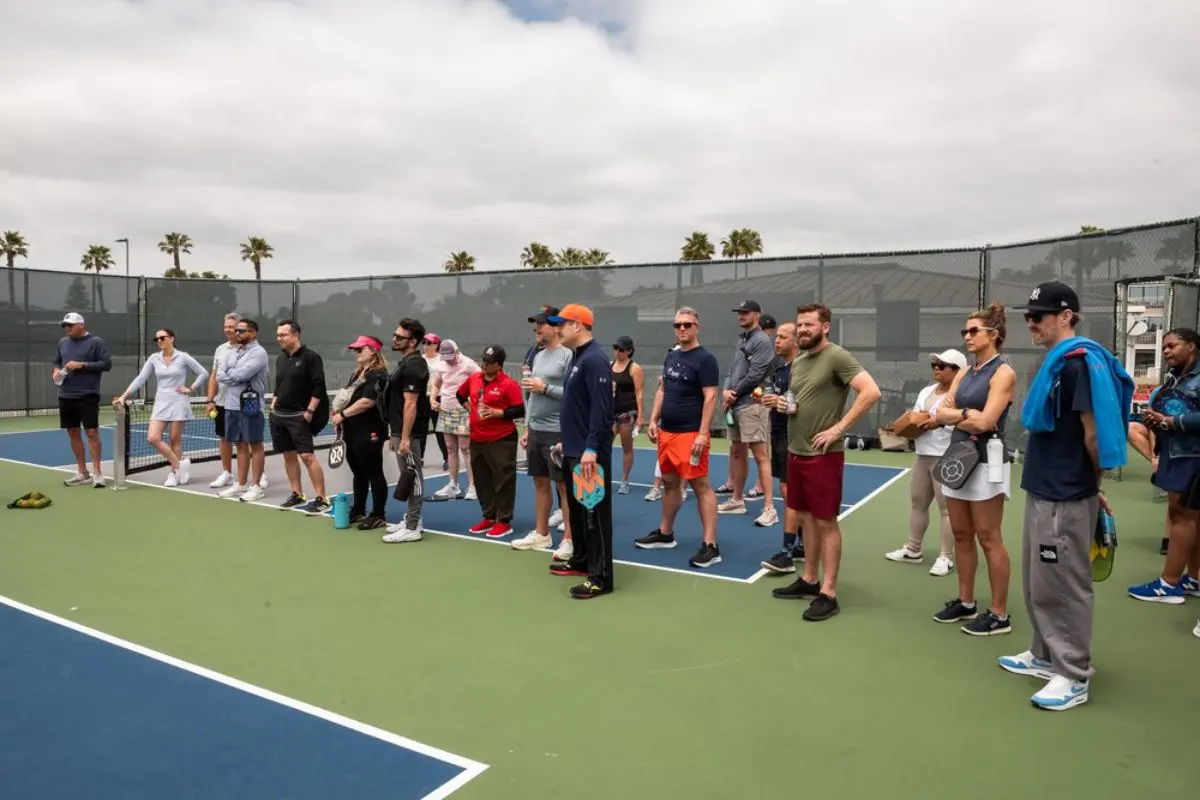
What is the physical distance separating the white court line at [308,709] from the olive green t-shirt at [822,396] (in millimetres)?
2819

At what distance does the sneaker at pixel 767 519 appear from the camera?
7727 millimetres

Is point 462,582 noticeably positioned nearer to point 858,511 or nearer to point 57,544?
point 57,544

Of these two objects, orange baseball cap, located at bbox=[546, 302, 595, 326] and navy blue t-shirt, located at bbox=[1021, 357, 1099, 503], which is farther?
orange baseball cap, located at bbox=[546, 302, 595, 326]

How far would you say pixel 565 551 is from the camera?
21.3 feet

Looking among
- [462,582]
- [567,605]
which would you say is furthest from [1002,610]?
[462,582]

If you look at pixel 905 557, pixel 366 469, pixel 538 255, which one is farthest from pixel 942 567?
pixel 538 255

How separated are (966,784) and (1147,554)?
4604mm

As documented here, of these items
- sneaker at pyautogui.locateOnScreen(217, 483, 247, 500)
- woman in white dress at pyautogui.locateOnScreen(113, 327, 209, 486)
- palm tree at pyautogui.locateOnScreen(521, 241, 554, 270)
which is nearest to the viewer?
sneaker at pyautogui.locateOnScreen(217, 483, 247, 500)

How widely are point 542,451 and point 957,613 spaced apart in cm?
324

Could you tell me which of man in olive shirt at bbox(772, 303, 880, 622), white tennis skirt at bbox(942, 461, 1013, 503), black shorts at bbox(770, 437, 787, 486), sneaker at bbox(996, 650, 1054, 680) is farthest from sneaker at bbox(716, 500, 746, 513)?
sneaker at bbox(996, 650, 1054, 680)

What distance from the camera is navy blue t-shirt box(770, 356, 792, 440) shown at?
7.55 meters

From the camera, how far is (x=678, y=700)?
156 inches

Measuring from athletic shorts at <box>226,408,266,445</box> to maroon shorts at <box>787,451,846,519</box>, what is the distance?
230 inches

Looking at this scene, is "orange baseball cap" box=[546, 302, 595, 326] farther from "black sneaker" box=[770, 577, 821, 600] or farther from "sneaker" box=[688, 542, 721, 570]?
"black sneaker" box=[770, 577, 821, 600]
